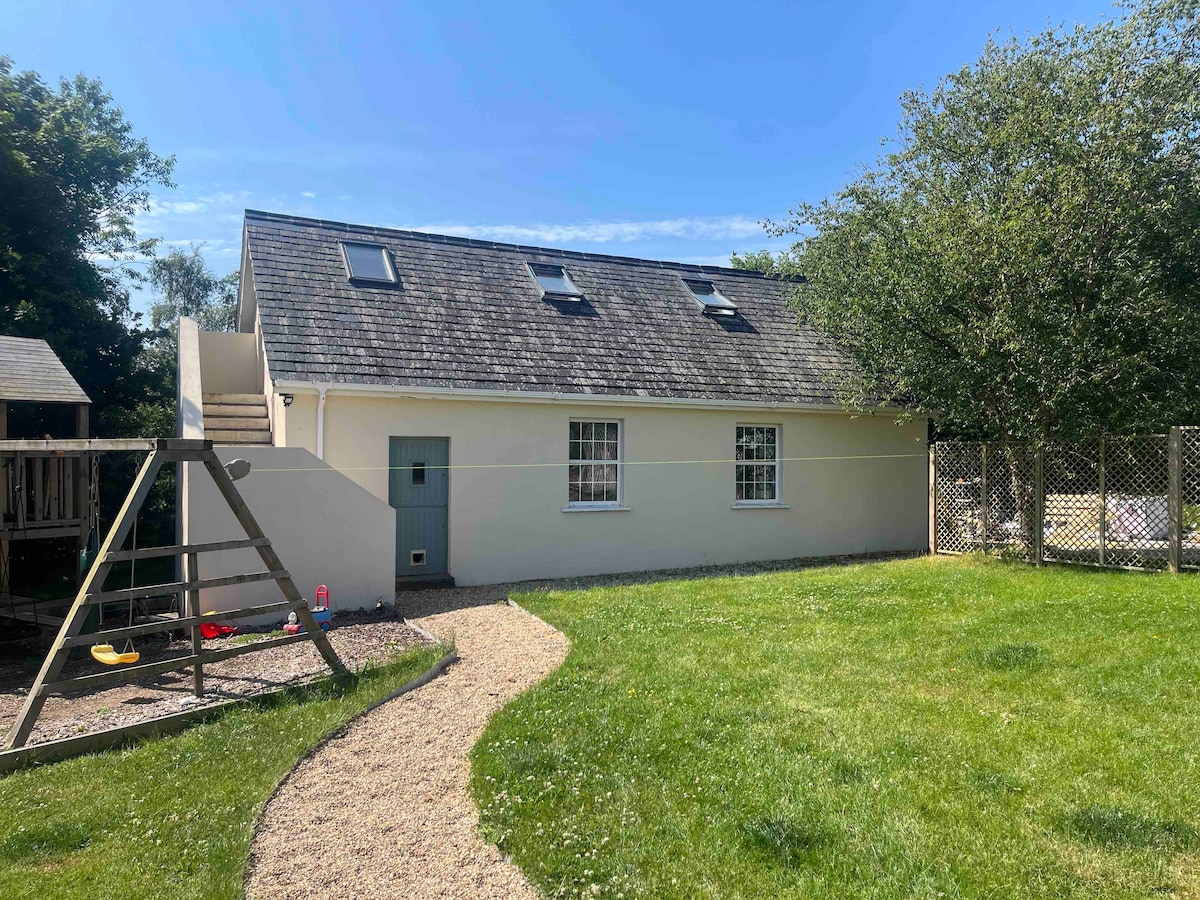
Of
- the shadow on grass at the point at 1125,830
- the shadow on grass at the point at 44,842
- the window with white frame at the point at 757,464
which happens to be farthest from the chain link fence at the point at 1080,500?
the shadow on grass at the point at 44,842

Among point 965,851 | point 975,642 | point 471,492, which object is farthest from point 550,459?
point 965,851

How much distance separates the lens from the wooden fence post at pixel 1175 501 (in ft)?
35.4

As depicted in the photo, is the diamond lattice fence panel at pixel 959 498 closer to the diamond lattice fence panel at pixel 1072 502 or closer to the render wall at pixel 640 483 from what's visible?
the diamond lattice fence panel at pixel 1072 502

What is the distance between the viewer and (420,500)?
37.3 feet

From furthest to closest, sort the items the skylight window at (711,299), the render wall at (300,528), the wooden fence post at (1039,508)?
the skylight window at (711,299)
the wooden fence post at (1039,508)
the render wall at (300,528)

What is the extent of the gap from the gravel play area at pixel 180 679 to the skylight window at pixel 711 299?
10.3 metres

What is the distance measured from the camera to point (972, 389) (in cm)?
1227

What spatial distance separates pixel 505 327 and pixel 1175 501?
1093 centimetres

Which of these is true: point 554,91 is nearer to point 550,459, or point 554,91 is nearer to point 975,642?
point 550,459

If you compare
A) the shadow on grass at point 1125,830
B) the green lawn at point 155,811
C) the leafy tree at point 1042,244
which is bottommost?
the green lawn at point 155,811

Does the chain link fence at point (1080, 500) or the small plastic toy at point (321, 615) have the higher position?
the chain link fence at point (1080, 500)

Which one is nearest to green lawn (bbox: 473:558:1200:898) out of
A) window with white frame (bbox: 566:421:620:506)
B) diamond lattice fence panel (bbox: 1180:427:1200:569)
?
diamond lattice fence panel (bbox: 1180:427:1200:569)

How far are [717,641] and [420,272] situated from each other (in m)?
9.54

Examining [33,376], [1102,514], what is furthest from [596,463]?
[33,376]
